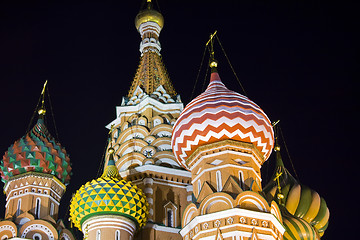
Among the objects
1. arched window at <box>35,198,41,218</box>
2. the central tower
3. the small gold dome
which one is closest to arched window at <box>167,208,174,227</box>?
the central tower

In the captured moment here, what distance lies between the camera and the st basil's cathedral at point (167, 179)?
1380 centimetres

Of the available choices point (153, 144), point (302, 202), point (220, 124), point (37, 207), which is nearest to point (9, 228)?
point (37, 207)

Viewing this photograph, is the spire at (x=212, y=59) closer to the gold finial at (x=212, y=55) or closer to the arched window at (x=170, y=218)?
the gold finial at (x=212, y=55)

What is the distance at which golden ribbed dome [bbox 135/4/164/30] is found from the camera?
2319cm

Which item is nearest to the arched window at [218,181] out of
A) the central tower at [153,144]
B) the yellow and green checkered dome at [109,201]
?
the yellow and green checkered dome at [109,201]

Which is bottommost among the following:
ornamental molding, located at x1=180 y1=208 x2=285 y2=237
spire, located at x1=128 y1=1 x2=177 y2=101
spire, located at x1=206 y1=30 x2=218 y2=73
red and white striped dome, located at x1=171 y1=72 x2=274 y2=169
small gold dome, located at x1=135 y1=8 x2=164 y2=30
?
ornamental molding, located at x1=180 y1=208 x2=285 y2=237

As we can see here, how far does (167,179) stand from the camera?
18.0 metres

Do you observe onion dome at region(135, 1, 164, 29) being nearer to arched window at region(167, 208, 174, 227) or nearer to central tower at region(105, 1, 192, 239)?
central tower at region(105, 1, 192, 239)

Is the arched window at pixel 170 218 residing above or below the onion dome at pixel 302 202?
below

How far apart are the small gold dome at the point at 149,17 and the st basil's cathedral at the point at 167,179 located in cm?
98

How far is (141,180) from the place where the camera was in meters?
17.8

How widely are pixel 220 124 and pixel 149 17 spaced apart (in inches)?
379

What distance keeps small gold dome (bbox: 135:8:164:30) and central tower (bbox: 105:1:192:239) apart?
0.55 meters

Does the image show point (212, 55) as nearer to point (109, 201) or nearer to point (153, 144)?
point (153, 144)
